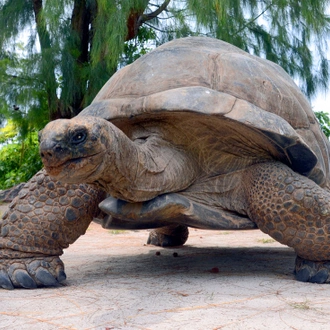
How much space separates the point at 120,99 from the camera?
10.2 ft

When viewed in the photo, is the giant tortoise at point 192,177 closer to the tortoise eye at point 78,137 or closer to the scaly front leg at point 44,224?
the scaly front leg at point 44,224

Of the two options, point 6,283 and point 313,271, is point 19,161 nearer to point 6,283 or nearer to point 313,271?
point 6,283

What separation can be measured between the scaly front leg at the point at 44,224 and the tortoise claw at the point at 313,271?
51.5 inches

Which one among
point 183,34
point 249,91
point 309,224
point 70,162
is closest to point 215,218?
point 309,224

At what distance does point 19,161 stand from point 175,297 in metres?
11.3

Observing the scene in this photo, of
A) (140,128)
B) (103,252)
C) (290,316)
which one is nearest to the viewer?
(290,316)

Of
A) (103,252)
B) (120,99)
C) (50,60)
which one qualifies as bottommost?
(103,252)

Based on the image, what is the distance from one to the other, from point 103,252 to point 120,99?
1973mm

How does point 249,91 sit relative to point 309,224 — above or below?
→ above

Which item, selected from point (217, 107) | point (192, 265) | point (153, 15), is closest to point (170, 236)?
point (192, 265)

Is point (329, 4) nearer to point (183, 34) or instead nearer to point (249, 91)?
point (183, 34)

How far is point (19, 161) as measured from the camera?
1306 cm

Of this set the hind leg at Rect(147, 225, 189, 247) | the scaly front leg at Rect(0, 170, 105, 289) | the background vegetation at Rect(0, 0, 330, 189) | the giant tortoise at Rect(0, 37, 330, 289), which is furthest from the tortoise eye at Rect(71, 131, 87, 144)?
the background vegetation at Rect(0, 0, 330, 189)

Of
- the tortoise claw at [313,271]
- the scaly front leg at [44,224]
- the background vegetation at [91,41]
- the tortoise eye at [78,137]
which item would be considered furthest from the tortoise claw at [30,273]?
the background vegetation at [91,41]
